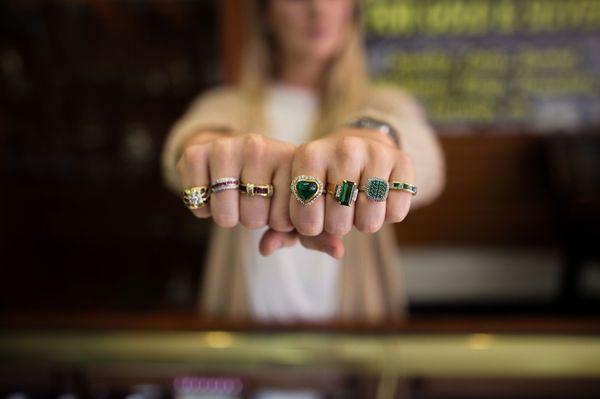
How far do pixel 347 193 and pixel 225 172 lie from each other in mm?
71

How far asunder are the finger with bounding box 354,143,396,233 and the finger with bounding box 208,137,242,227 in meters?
0.07

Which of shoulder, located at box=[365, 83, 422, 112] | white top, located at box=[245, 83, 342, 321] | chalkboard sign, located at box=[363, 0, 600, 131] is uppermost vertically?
chalkboard sign, located at box=[363, 0, 600, 131]

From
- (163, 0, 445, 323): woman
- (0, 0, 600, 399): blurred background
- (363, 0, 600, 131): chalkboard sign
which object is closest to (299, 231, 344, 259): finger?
(163, 0, 445, 323): woman

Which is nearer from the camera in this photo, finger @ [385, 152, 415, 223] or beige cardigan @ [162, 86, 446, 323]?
finger @ [385, 152, 415, 223]

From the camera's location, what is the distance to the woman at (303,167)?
0.23 metres

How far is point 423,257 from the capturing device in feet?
7.14

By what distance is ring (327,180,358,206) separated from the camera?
0.22m

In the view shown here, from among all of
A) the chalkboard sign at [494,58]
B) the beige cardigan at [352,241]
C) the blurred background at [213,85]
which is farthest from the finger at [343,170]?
the chalkboard sign at [494,58]

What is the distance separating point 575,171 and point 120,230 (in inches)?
81.5

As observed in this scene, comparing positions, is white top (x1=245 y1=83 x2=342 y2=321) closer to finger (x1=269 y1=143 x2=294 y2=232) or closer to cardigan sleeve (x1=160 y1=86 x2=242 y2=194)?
cardigan sleeve (x1=160 y1=86 x2=242 y2=194)

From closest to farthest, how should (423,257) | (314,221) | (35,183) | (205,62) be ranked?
1. (314,221)
2. (205,62)
3. (35,183)
4. (423,257)

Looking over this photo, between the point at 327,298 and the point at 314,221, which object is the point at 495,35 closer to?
the point at 327,298

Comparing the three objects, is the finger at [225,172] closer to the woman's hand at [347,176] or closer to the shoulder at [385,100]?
the woman's hand at [347,176]

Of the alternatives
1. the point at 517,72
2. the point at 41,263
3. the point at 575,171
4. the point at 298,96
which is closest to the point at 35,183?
the point at 41,263
